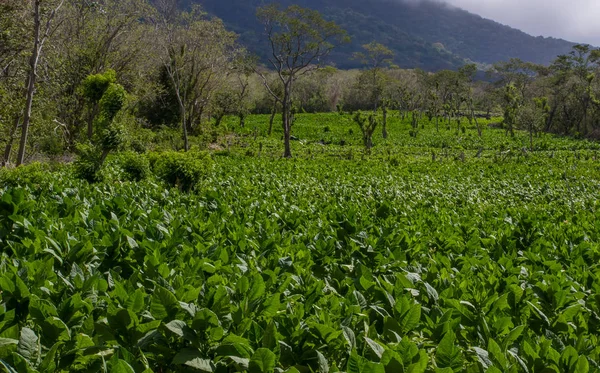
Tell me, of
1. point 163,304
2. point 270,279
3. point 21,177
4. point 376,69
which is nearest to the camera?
point 163,304

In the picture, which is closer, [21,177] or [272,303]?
[272,303]

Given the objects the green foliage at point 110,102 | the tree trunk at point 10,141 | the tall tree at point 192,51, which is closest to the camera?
the green foliage at point 110,102

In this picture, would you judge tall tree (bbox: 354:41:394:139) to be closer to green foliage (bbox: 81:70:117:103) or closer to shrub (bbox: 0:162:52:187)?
green foliage (bbox: 81:70:117:103)

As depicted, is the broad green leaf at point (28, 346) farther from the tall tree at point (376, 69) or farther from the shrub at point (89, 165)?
the tall tree at point (376, 69)

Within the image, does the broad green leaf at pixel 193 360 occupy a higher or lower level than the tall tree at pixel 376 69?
lower

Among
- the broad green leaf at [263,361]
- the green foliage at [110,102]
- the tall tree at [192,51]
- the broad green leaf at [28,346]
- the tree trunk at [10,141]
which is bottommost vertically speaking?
the tree trunk at [10,141]

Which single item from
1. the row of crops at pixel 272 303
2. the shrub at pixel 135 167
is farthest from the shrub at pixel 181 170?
the row of crops at pixel 272 303

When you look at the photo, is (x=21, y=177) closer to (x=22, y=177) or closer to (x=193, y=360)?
(x=22, y=177)

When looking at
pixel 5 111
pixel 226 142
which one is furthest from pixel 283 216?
pixel 226 142

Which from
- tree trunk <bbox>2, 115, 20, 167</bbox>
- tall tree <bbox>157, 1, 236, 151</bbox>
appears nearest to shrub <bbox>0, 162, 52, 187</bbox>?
A: tree trunk <bbox>2, 115, 20, 167</bbox>

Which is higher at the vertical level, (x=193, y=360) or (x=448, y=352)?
(x=448, y=352)

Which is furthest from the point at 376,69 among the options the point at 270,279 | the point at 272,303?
the point at 272,303

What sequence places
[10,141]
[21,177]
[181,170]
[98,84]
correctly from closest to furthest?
[21,177], [181,170], [98,84], [10,141]

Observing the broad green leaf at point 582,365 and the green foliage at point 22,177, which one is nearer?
the broad green leaf at point 582,365
